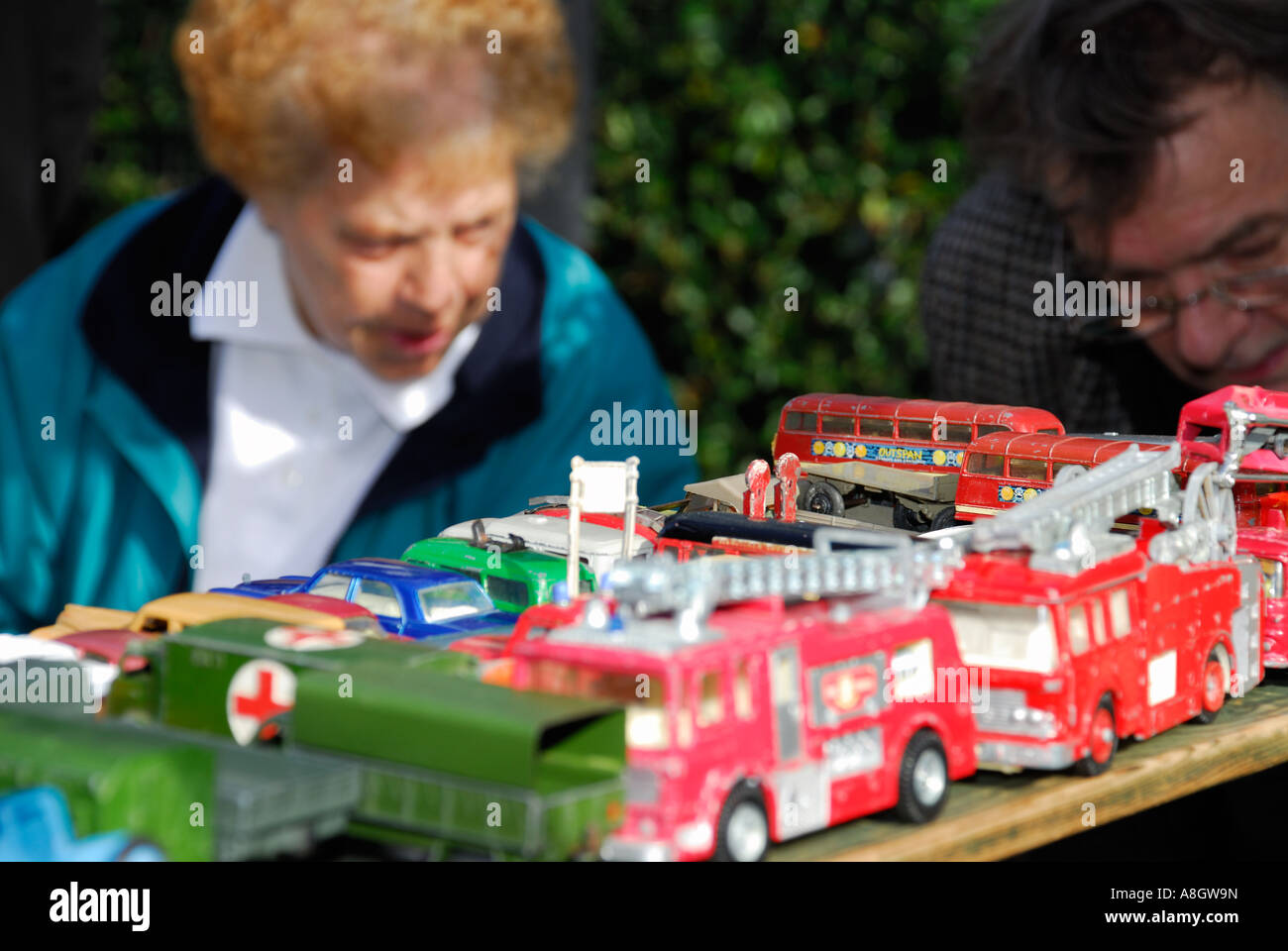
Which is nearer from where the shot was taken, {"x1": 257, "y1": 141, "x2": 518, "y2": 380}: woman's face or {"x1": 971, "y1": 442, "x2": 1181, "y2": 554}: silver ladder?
{"x1": 971, "y1": 442, "x2": 1181, "y2": 554}: silver ladder

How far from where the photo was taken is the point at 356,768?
116 inches

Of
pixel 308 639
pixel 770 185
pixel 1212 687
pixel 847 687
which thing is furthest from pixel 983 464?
pixel 770 185

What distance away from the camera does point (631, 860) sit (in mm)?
2889

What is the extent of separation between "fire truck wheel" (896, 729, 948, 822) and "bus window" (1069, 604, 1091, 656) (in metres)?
0.44

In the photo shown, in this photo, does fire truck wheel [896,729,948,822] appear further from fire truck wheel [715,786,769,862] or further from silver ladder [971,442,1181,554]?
silver ladder [971,442,1181,554]

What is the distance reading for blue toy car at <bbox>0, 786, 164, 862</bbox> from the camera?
2.63m

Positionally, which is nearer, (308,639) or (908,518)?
(308,639)

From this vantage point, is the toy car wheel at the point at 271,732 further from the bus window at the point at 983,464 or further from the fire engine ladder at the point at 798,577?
the bus window at the point at 983,464

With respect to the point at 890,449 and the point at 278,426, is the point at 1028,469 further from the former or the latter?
the point at 278,426

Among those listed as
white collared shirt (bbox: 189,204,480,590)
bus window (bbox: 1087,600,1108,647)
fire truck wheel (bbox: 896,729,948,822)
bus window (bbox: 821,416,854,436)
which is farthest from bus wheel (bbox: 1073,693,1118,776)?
white collared shirt (bbox: 189,204,480,590)

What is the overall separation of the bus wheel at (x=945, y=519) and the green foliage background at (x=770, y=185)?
4704mm

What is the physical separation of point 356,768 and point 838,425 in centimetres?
295
